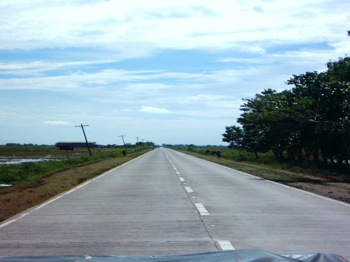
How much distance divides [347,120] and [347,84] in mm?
2347

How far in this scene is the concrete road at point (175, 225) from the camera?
26.7 feet

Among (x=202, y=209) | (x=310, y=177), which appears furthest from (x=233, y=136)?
(x=202, y=209)

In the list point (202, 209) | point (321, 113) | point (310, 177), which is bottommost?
point (310, 177)

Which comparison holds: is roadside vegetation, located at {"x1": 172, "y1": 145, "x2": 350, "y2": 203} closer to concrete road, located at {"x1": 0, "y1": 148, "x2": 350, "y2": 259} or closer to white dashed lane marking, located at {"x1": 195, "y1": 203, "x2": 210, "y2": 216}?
concrete road, located at {"x1": 0, "y1": 148, "x2": 350, "y2": 259}

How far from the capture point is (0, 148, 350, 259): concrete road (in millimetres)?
8148

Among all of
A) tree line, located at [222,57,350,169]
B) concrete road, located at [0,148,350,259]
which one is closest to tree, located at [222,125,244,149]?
tree line, located at [222,57,350,169]

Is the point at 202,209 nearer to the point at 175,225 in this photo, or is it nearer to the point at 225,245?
the point at 175,225

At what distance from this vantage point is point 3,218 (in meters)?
12.3

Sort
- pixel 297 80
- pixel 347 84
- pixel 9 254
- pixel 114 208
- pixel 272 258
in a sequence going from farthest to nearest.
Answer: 1. pixel 297 80
2. pixel 347 84
3. pixel 114 208
4. pixel 9 254
5. pixel 272 258

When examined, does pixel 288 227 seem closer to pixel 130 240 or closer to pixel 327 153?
pixel 130 240

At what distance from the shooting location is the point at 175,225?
10.5 m

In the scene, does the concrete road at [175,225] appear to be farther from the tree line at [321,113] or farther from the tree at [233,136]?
the tree at [233,136]

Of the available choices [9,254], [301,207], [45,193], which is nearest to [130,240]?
[9,254]

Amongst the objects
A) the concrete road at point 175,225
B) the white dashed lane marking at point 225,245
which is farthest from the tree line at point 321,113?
the white dashed lane marking at point 225,245
